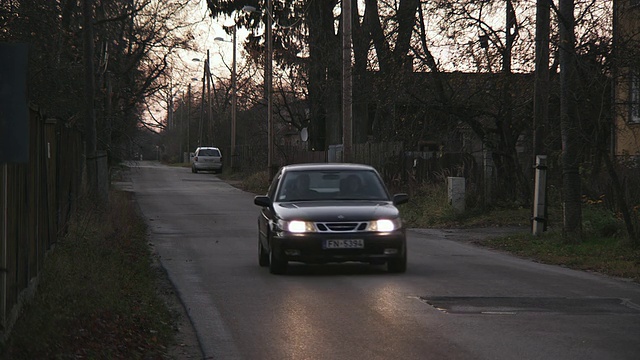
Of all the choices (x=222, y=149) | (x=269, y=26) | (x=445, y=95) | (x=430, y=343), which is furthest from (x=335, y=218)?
(x=222, y=149)

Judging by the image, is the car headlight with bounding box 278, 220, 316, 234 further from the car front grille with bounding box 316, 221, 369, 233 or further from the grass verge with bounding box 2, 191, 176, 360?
the grass verge with bounding box 2, 191, 176, 360

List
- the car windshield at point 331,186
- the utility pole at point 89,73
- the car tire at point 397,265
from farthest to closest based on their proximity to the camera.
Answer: the utility pole at point 89,73
the car windshield at point 331,186
the car tire at point 397,265

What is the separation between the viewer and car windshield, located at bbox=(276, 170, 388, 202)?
14.9 meters

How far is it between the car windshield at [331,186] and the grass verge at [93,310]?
2.17 meters

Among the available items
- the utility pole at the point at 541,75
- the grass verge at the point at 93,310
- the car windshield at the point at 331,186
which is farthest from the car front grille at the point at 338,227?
the utility pole at the point at 541,75

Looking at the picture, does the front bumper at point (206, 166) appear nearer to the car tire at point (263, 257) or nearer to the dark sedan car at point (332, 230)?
the car tire at point (263, 257)

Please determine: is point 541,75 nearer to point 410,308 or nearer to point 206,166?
point 410,308

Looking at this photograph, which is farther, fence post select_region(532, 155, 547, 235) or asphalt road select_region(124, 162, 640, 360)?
fence post select_region(532, 155, 547, 235)

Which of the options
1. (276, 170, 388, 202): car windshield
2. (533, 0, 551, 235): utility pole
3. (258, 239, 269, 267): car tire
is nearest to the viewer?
(276, 170, 388, 202): car windshield

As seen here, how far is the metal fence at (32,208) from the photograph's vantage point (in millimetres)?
7863

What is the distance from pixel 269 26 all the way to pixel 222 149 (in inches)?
1520

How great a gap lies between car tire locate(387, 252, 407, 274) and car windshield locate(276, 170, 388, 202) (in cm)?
112

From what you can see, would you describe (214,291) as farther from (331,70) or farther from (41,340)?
(331,70)

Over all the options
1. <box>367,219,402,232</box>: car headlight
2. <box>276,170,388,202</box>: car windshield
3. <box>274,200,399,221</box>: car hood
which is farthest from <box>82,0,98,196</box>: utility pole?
<box>367,219,402,232</box>: car headlight
